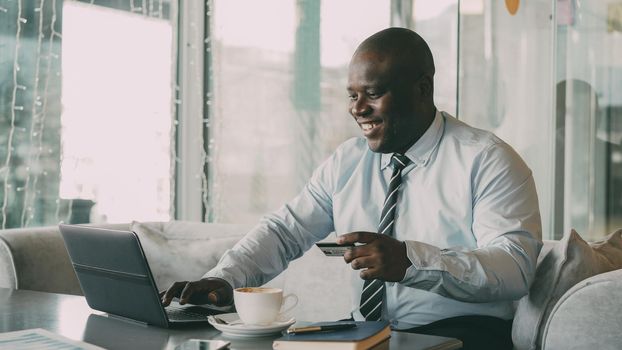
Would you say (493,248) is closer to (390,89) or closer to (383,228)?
(383,228)

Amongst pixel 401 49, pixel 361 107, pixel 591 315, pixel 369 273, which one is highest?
pixel 401 49

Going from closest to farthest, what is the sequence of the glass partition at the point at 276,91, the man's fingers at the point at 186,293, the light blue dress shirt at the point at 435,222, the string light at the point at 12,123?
1. the man's fingers at the point at 186,293
2. the light blue dress shirt at the point at 435,222
3. the string light at the point at 12,123
4. the glass partition at the point at 276,91

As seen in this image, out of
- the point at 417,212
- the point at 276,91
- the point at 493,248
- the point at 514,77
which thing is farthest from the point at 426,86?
the point at 276,91

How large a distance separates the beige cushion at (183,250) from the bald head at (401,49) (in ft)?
3.40

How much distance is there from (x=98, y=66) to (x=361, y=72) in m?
1.96

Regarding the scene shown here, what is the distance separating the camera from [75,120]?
354cm

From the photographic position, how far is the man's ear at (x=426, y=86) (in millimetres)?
2197

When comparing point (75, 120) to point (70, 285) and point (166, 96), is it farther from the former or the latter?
point (70, 285)

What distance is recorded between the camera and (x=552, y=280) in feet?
6.13

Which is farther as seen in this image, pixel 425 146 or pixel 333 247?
pixel 425 146

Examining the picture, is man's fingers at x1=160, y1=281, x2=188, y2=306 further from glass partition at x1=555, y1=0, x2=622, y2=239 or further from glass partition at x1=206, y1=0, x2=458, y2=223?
glass partition at x1=206, y1=0, x2=458, y2=223

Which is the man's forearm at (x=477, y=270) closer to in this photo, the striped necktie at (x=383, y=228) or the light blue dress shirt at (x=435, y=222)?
the light blue dress shirt at (x=435, y=222)

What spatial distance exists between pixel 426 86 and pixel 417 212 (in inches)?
15.2

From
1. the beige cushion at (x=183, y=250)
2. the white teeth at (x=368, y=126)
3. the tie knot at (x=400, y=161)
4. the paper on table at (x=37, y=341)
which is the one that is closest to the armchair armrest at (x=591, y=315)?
the tie knot at (x=400, y=161)
